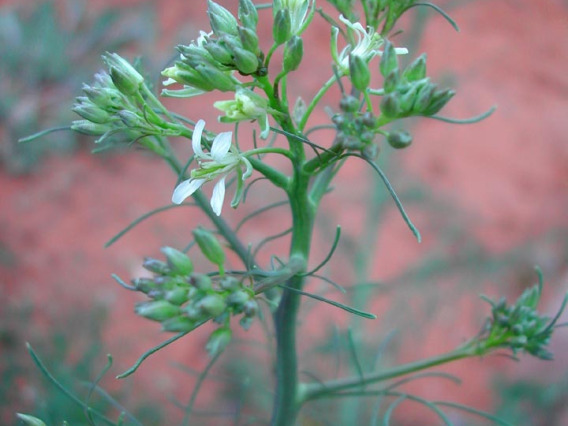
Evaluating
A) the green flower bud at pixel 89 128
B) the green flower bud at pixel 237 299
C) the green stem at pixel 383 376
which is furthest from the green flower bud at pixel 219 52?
the green stem at pixel 383 376

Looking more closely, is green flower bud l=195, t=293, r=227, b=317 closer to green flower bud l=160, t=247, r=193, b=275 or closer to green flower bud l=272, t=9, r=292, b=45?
green flower bud l=160, t=247, r=193, b=275

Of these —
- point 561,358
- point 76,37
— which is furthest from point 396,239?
point 76,37

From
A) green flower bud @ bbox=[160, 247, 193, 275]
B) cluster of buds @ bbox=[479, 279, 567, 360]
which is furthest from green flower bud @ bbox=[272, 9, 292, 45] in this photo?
cluster of buds @ bbox=[479, 279, 567, 360]

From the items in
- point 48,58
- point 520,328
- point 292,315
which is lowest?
point 520,328

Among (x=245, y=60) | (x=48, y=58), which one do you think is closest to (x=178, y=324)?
(x=245, y=60)

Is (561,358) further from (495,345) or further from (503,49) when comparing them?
(503,49)

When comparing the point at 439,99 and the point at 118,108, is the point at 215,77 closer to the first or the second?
the point at 118,108
